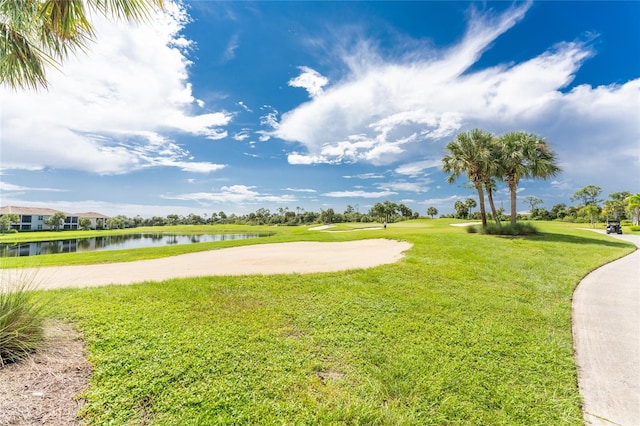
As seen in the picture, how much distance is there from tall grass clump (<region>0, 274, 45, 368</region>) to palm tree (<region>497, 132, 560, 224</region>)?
2306cm

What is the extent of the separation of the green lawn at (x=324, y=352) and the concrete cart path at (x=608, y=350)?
16cm

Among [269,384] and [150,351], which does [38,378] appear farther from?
Result: [269,384]

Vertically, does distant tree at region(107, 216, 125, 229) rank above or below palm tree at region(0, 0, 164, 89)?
below

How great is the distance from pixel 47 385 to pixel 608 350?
7159 mm

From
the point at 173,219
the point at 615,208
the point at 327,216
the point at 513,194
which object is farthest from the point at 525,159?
the point at 173,219

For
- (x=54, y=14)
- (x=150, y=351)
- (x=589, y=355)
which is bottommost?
(x=589, y=355)

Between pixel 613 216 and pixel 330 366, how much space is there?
71.1 m

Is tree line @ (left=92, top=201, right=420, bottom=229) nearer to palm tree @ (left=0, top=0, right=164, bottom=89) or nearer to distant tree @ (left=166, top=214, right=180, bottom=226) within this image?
distant tree @ (left=166, top=214, right=180, bottom=226)

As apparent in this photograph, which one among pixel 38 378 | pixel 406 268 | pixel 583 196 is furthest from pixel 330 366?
pixel 583 196

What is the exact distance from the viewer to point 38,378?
268cm

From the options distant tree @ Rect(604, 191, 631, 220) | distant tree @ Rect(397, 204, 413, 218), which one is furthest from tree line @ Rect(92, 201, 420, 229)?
distant tree @ Rect(604, 191, 631, 220)

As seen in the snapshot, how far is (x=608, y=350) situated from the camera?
3865mm

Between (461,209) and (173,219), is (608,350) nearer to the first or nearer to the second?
(461,209)

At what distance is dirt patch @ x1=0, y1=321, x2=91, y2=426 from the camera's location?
7.29ft
